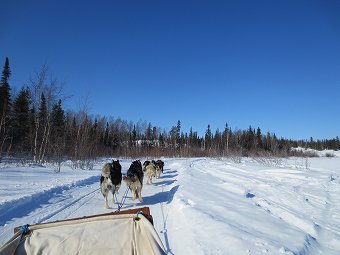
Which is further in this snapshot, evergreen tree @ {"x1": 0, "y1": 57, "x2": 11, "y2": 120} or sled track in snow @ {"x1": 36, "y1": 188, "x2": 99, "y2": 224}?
evergreen tree @ {"x1": 0, "y1": 57, "x2": 11, "y2": 120}

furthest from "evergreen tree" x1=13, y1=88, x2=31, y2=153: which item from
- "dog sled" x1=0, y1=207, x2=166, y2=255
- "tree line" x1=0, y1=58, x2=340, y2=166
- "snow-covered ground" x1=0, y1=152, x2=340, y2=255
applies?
"dog sled" x1=0, y1=207, x2=166, y2=255

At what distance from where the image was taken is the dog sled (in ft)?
9.93

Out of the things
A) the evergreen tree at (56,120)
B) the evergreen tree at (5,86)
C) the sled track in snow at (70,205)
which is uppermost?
the evergreen tree at (5,86)

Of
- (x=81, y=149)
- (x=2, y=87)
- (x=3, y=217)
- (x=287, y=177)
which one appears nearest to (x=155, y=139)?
(x=2, y=87)

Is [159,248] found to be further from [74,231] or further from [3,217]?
[3,217]

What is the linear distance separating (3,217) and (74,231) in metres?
4.46

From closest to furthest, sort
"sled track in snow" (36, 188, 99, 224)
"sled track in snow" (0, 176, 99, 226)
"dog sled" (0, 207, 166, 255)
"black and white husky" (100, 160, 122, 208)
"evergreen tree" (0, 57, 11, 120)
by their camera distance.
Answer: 1. "dog sled" (0, 207, 166, 255)
2. "sled track in snow" (36, 188, 99, 224)
3. "sled track in snow" (0, 176, 99, 226)
4. "black and white husky" (100, 160, 122, 208)
5. "evergreen tree" (0, 57, 11, 120)

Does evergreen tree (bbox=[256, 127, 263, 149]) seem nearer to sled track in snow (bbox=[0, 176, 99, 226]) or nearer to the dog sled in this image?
sled track in snow (bbox=[0, 176, 99, 226])

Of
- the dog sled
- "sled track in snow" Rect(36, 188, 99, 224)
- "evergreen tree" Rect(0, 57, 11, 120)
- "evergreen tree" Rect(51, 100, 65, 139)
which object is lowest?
"sled track in snow" Rect(36, 188, 99, 224)

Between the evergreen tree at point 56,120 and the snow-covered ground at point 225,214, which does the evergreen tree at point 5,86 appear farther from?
the snow-covered ground at point 225,214

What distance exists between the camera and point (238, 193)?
31.6 ft

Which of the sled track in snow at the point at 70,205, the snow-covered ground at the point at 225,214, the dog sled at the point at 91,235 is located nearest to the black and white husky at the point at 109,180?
the snow-covered ground at the point at 225,214

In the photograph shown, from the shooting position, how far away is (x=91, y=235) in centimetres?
317

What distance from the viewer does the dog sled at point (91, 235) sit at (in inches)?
119
